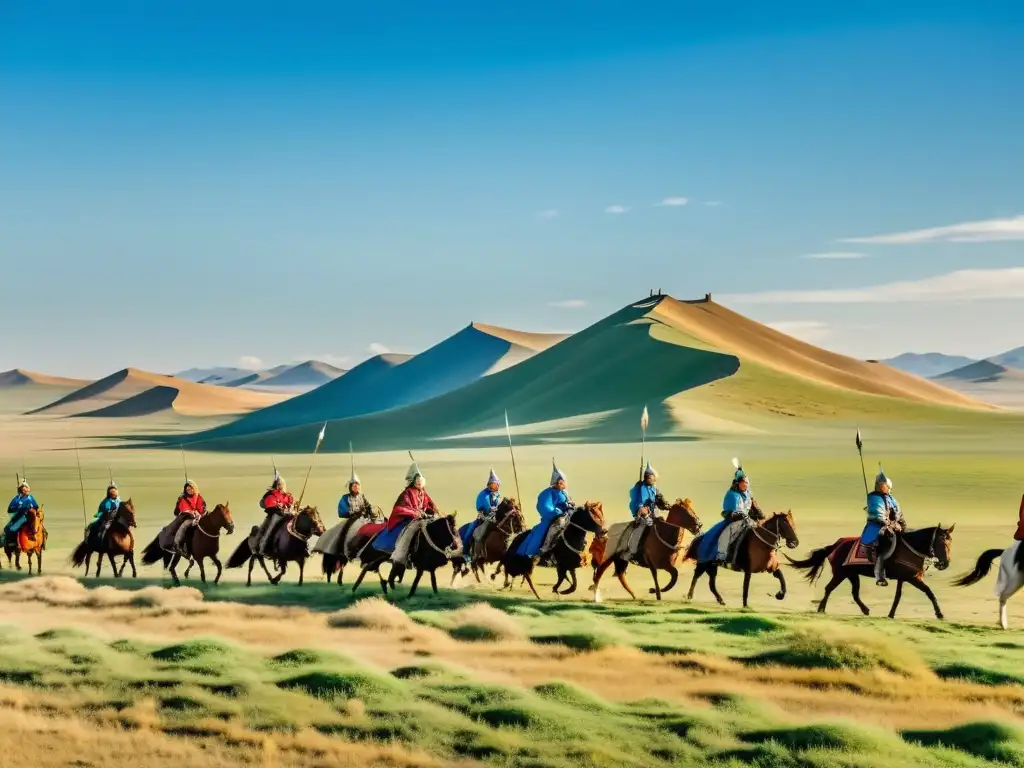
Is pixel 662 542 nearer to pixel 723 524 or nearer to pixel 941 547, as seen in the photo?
pixel 723 524

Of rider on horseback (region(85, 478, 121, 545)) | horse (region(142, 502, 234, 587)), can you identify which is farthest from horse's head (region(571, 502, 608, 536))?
rider on horseback (region(85, 478, 121, 545))

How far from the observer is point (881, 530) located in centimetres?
2275

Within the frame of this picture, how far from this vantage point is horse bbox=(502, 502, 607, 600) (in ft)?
83.3

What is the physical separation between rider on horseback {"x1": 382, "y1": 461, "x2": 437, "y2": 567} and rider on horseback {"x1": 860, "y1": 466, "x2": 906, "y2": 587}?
813 cm

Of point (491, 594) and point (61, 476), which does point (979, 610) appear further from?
point (61, 476)

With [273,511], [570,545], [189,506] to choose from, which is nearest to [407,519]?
[570,545]

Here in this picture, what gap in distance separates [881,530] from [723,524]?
3.14m

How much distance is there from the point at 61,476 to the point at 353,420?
Result: 69.7m

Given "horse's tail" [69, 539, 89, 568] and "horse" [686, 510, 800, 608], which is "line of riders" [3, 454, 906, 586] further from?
"horse's tail" [69, 539, 89, 568]

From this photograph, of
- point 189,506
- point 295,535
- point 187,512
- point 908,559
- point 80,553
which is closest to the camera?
point 908,559

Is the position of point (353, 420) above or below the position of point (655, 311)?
below

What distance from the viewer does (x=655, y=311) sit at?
198 m

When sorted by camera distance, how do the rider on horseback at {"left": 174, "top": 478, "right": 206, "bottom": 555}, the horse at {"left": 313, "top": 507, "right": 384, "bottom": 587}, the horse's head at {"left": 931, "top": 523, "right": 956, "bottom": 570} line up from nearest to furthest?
the horse's head at {"left": 931, "top": 523, "right": 956, "bottom": 570}, the horse at {"left": 313, "top": 507, "right": 384, "bottom": 587}, the rider on horseback at {"left": 174, "top": 478, "right": 206, "bottom": 555}

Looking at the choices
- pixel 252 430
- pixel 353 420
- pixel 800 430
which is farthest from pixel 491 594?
pixel 252 430
